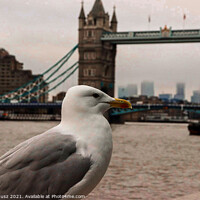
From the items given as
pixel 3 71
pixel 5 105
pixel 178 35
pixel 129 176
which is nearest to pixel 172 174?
pixel 129 176

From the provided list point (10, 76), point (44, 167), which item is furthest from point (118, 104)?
point (10, 76)

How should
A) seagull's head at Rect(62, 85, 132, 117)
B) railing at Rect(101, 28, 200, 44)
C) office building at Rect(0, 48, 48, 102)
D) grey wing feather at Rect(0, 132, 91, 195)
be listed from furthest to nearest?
office building at Rect(0, 48, 48, 102) → railing at Rect(101, 28, 200, 44) → seagull's head at Rect(62, 85, 132, 117) → grey wing feather at Rect(0, 132, 91, 195)

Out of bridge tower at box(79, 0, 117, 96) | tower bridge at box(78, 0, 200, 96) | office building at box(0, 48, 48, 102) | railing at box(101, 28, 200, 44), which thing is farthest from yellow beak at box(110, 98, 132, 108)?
office building at box(0, 48, 48, 102)

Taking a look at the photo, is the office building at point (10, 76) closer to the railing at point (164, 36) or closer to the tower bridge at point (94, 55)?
the tower bridge at point (94, 55)

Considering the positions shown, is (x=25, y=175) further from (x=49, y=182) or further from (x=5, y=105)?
(x=5, y=105)

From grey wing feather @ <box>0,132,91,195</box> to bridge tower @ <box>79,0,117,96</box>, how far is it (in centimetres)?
5664

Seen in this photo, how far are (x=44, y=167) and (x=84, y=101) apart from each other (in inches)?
14.8

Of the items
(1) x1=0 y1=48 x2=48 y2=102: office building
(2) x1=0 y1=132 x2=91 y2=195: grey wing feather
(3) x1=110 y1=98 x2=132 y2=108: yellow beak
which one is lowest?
(2) x1=0 y1=132 x2=91 y2=195: grey wing feather

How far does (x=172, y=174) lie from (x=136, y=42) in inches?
1760

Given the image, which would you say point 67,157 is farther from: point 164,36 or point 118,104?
point 164,36

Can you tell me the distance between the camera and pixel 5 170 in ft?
7.10

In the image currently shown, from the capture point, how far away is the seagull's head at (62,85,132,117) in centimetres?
225

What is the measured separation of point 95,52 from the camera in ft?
198

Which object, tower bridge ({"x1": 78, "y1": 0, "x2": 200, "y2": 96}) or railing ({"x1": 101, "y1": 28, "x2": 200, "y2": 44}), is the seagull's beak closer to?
railing ({"x1": 101, "y1": 28, "x2": 200, "y2": 44})
